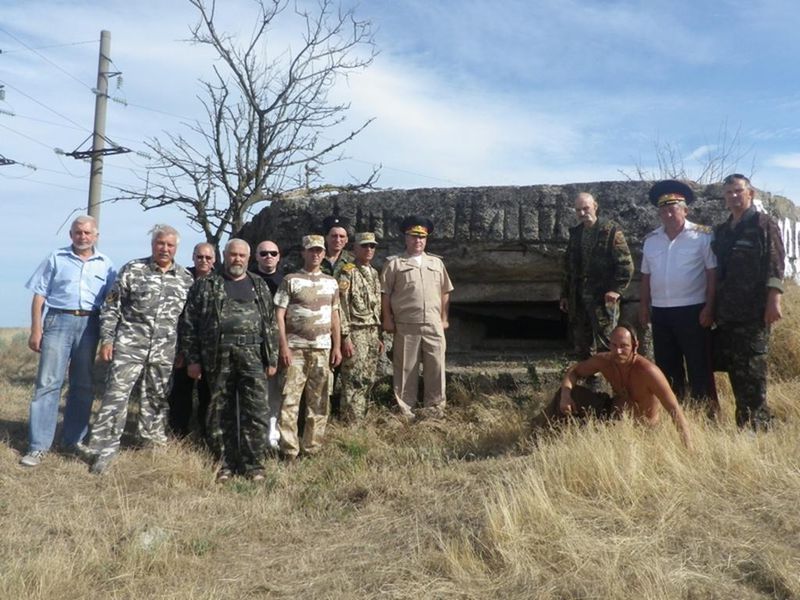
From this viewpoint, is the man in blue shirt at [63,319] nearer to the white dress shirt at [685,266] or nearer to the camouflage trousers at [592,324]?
the camouflage trousers at [592,324]

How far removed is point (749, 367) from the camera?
4.72 metres

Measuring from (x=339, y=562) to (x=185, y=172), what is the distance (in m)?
6.73

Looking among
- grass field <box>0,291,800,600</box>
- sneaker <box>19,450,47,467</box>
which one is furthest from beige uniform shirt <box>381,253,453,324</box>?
sneaker <box>19,450,47,467</box>

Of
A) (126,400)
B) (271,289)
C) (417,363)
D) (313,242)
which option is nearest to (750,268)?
(417,363)

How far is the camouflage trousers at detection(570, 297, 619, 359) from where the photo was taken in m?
5.36

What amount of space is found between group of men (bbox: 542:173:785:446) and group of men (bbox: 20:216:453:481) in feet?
5.37

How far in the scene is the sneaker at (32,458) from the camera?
5.23m

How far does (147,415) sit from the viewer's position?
5324 mm

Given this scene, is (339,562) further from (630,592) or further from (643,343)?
(643,343)

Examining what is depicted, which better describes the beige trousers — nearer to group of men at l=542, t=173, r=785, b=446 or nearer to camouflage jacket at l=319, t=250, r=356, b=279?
camouflage jacket at l=319, t=250, r=356, b=279

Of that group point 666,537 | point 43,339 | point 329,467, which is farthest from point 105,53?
point 666,537

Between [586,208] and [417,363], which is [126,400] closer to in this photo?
[417,363]

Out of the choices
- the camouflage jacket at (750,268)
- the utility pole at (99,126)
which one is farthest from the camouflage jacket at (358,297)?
the utility pole at (99,126)

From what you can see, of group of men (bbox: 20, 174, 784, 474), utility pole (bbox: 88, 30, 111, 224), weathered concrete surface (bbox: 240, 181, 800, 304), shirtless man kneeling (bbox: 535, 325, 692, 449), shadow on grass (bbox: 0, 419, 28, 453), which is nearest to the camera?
shirtless man kneeling (bbox: 535, 325, 692, 449)
